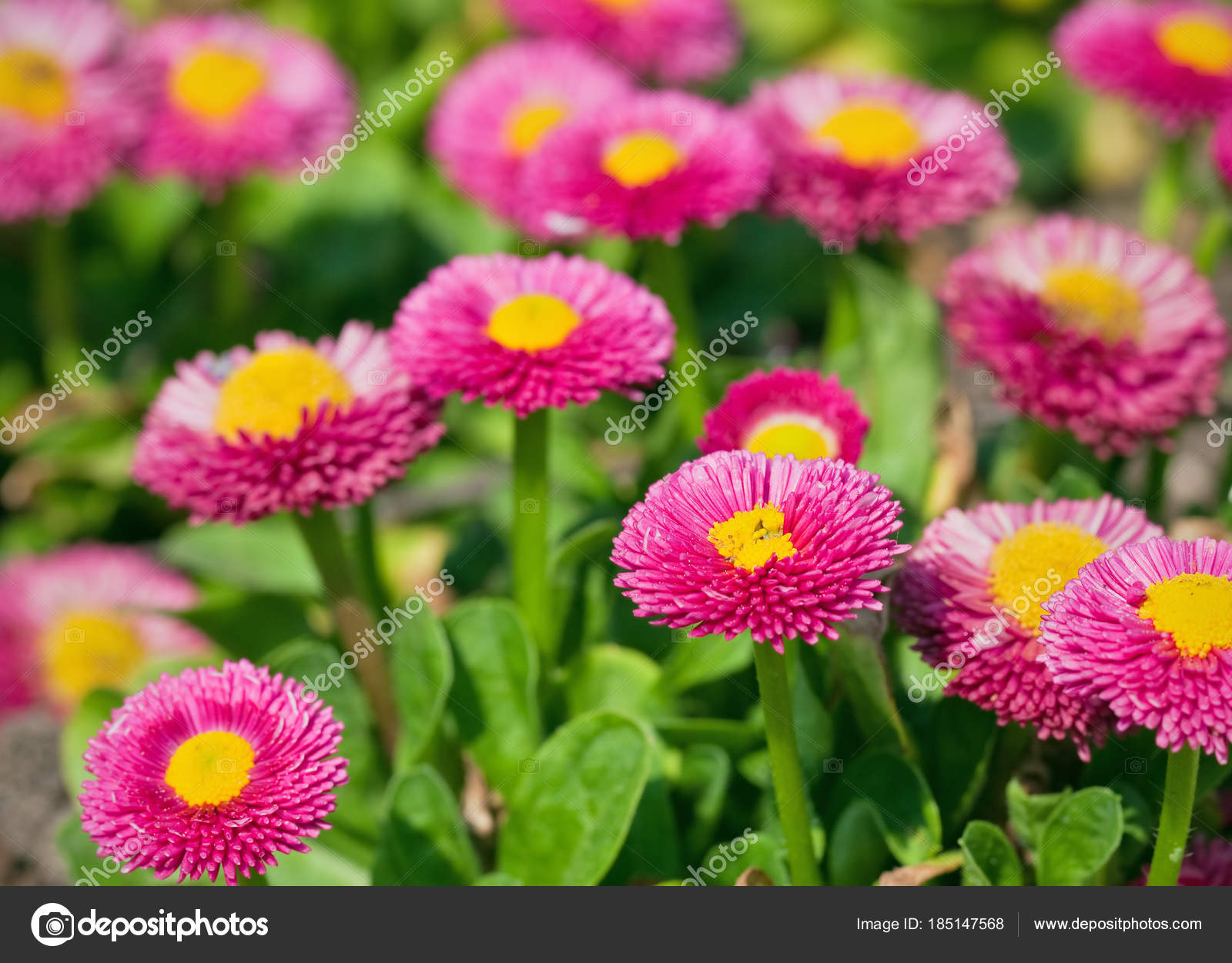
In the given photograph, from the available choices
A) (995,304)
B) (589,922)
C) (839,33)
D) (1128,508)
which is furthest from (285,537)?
(839,33)

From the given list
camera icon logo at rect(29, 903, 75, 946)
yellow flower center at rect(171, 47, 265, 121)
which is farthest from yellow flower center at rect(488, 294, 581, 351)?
yellow flower center at rect(171, 47, 265, 121)

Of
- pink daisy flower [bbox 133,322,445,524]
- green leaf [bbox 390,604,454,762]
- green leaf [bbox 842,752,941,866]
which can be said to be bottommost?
green leaf [bbox 842,752,941,866]

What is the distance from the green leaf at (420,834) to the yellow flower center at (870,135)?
154cm

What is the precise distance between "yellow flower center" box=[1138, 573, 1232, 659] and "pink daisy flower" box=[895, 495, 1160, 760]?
7.7 inches

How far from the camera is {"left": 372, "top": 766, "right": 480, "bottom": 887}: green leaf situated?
2.24 m

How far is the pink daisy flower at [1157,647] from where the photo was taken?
65.7 inches

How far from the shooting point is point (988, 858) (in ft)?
6.87

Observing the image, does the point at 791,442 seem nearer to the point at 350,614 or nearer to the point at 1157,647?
the point at 1157,647

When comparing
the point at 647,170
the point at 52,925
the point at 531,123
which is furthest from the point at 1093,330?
the point at 52,925

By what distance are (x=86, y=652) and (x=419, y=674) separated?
158 cm

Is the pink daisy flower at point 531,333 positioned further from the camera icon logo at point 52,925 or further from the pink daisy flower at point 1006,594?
the camera icon logo at point 52,925

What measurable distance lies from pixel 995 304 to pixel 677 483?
103 cm

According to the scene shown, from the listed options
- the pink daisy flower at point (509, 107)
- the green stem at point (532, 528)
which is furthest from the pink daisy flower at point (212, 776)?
the pink daisy flower at point (509, 107)

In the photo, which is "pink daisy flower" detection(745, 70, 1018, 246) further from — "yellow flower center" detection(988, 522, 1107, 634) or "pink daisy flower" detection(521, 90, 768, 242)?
"yellow flower center" detection(988, 522, 1107, 634)
